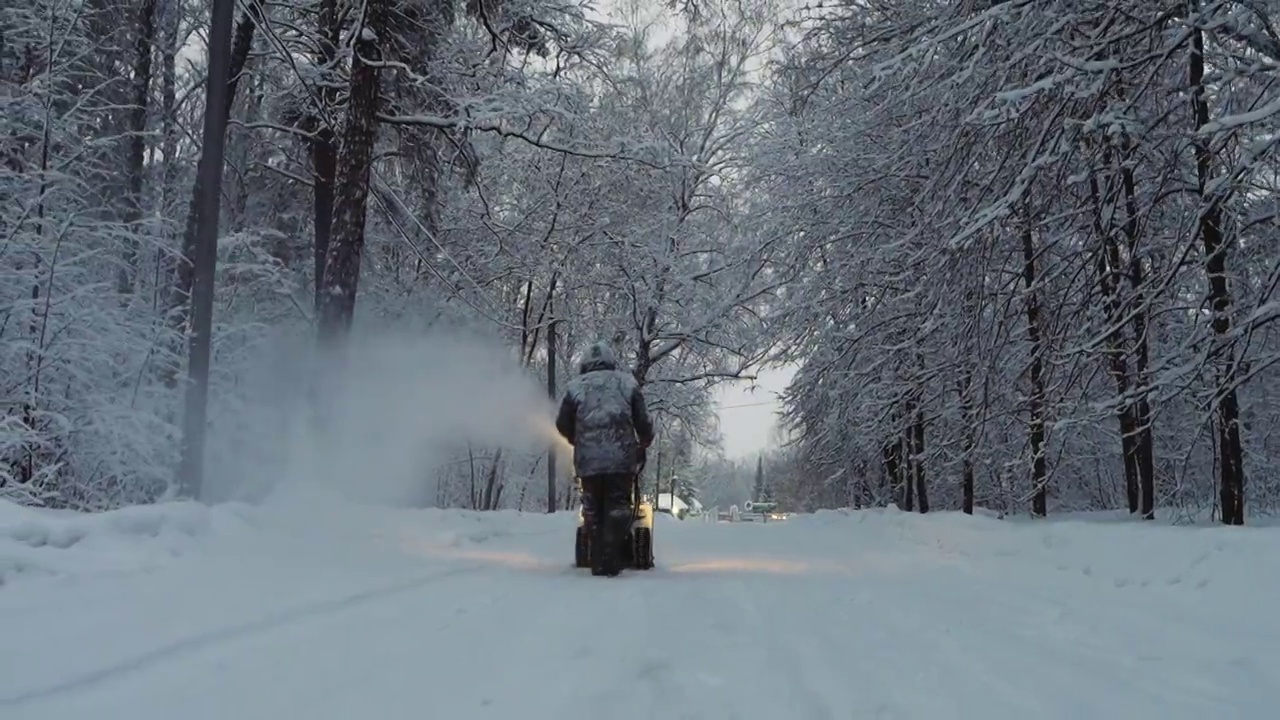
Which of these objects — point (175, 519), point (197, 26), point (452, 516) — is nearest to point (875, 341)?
point (452, 516)

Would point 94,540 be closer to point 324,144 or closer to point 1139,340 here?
point 1139,340

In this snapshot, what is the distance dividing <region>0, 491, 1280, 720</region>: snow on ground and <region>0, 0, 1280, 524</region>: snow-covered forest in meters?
2.93

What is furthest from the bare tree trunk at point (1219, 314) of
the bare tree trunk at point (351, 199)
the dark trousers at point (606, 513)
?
the bare tree trunk at point (351, 199)

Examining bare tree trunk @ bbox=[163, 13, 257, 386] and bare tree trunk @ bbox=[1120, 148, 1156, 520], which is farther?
bare tree trunk @ bbox=[163, 13, 257, 386]

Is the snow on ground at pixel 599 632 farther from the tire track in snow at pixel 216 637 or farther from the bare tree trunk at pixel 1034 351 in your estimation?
the bare tree trunk at pixel 1034 351

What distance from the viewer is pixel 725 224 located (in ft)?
89.5

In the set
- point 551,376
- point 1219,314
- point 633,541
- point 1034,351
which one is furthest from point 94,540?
point 551,376

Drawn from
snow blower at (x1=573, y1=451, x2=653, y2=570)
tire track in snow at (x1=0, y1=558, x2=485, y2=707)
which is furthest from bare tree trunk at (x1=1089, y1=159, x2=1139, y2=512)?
tire track in snow at (x1=0, y1=558, x2=485, y2=707)

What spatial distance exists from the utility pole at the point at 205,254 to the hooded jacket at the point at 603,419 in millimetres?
4214

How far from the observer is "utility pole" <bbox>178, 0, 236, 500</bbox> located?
965cm

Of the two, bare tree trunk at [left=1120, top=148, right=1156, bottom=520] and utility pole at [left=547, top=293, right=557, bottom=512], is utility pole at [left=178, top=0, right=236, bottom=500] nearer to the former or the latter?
bare tree trunk at [left=1120, top=148, right=1156, bottom=520]

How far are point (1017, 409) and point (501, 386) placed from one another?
11.5 meters

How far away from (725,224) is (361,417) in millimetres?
15592

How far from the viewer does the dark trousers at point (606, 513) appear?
25.8ft
